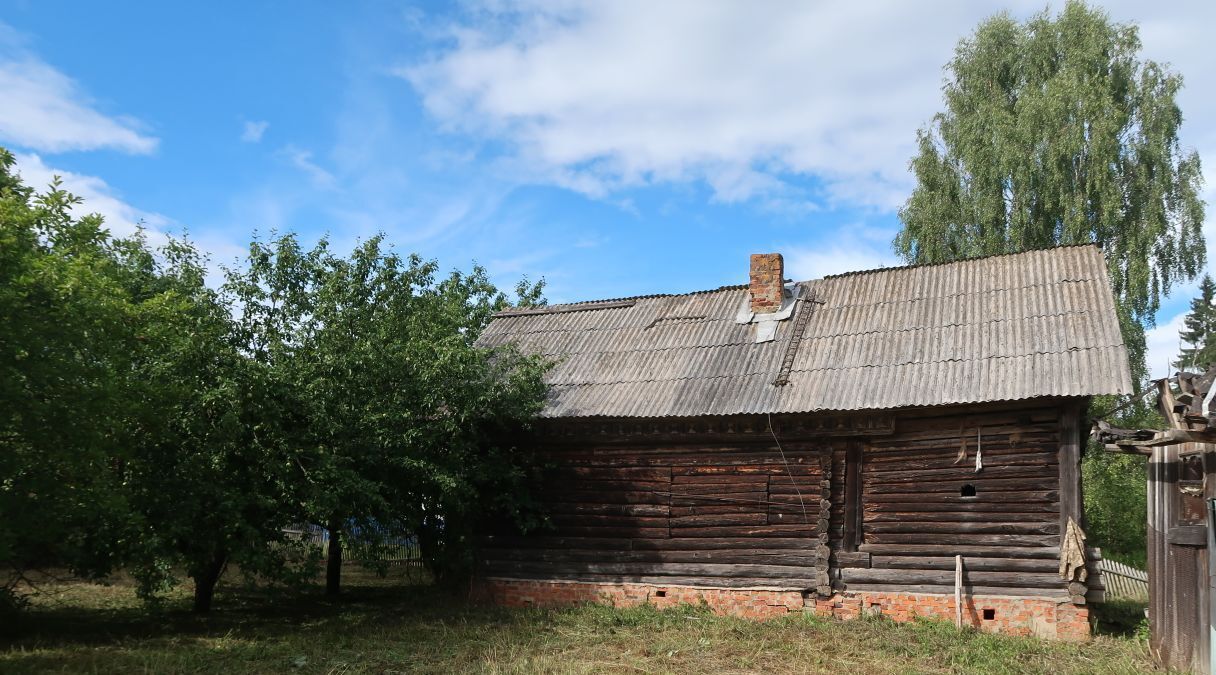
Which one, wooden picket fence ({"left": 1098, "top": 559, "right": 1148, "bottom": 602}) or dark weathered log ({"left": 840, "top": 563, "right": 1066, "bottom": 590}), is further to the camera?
wooden picket fence ({"left": 1098, "top": 559, "right": 1148, "bottom": 602})

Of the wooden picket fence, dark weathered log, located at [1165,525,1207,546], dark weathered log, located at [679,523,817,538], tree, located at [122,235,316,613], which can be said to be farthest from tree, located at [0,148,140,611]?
the wooden picket fence

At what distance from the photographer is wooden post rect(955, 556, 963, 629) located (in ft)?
34.5

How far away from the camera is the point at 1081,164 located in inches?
840

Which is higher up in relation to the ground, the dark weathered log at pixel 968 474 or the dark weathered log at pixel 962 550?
the dark weathered log at pixel 968 474

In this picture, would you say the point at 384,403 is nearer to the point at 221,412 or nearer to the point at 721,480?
the point at 221,412

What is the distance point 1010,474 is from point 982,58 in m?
16.2

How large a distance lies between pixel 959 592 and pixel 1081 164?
14834 millimetres

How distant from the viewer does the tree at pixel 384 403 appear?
36.4ft

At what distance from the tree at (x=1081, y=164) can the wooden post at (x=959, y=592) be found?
13046 millimetres

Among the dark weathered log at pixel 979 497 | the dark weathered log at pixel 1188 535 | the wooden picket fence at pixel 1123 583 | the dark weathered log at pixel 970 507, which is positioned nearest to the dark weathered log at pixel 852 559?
the dark weathered log at pixel 970 507

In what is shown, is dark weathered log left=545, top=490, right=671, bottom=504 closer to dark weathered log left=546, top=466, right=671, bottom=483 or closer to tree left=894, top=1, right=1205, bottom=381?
dark weathered log left=546, top=466, right=671, bottom=483

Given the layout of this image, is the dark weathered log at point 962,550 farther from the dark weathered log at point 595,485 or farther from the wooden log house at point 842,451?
the dark weathered log at point 595,485

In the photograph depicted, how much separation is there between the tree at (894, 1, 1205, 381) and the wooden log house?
935 centimetres

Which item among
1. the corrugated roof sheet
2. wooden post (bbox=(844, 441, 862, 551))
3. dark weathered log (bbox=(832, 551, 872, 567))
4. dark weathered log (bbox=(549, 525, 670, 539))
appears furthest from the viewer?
dark weathered log (bbox=(549, 525, 670, 539))
